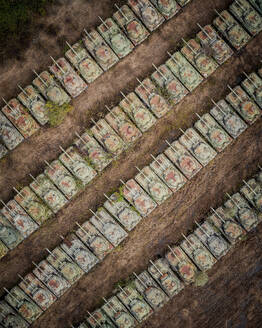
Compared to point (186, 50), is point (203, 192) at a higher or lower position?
lower

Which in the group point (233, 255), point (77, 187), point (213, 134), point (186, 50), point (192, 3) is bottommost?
point (233, 255)

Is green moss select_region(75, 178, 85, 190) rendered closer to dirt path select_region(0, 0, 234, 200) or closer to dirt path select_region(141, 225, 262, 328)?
dirt path select_region(0, 0, 234, 200)

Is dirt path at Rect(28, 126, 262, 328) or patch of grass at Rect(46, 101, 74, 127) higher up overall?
patch of grass at Rect(46, 101, 74, 127)

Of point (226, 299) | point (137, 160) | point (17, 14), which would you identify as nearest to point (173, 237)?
point (226, 299)

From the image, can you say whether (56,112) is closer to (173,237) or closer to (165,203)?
(165,203)

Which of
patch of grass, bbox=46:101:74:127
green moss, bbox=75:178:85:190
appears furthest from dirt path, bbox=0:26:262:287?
patch of grass, bbox=46:101:74:127

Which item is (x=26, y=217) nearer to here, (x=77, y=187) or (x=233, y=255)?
(x=77, y=187)

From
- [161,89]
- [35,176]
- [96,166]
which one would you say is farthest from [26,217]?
[161,89]

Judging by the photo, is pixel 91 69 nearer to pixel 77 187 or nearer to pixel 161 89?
pixel 161 89
